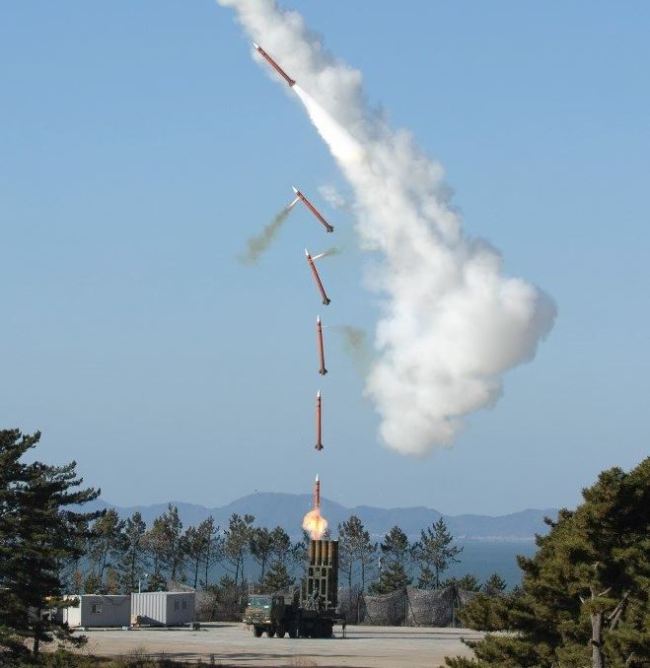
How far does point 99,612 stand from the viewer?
92.5 m

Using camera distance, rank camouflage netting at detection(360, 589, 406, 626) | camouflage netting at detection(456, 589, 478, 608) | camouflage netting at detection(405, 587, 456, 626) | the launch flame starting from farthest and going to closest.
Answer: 1. camouflage netting at detection(360, 589, 406, 626)
2. camouflage netting at detection(405, 587, 456, 626)
3. camouflage netting at detection(456, 589, 478, 608)
4. the launch flame

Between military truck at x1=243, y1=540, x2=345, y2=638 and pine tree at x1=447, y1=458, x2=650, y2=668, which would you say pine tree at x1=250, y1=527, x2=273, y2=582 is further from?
pine tree at x1=447, y1=458, x2=650, y2=668

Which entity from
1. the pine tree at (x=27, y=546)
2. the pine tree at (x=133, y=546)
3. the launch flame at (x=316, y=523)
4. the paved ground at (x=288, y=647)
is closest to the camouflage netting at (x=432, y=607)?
the paved ground at (x=288, y=647)

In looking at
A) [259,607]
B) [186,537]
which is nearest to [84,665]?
[259,607]

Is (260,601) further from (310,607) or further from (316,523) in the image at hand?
(316,523)

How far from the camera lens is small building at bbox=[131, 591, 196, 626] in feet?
312

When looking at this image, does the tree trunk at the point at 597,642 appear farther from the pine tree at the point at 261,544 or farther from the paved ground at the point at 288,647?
the pine tree at the point at 261,544

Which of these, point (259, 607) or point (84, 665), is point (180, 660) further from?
point (259, 607)

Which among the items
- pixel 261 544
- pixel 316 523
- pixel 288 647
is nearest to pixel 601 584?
pixel 288 647

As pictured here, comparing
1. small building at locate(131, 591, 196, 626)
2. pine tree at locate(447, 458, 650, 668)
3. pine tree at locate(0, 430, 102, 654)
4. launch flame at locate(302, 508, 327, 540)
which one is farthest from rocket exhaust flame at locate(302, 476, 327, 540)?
pine tree at locate(447, 458, 650, 668)

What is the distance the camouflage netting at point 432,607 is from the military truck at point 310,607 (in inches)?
624

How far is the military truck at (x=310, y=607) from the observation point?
281ft

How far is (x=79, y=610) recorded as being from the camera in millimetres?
91375

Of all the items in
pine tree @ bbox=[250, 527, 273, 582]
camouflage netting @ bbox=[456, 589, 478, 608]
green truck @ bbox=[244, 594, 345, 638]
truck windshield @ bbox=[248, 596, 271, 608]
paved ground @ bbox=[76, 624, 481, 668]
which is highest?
pine tree @ bbox=[250, 527, 273, 582]
